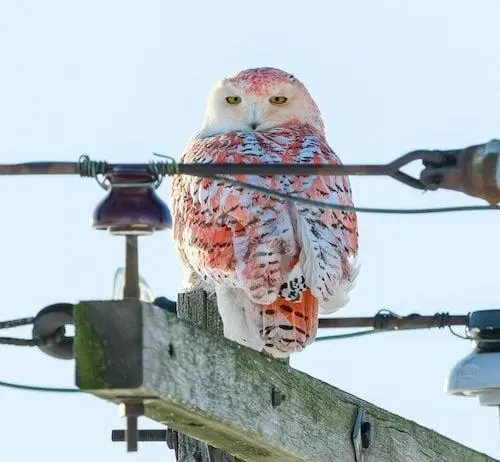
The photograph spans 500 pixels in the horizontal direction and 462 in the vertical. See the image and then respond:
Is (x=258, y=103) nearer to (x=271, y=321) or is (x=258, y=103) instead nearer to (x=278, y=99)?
(x=278, y=99)

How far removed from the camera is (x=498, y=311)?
24.2ft

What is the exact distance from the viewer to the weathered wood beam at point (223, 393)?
5.18 meters

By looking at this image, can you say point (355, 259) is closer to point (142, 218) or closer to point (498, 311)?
point (498, 311)

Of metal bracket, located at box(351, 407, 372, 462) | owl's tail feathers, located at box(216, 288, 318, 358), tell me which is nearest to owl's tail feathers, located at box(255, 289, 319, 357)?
owl's tail feathers, located at box(216, 288, 318, 358)

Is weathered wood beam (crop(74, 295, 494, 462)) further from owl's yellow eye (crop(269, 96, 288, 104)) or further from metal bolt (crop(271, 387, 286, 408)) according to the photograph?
owl's yellow eye (crop(269, 96, 288, 104))

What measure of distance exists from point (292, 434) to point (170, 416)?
0.82 meters

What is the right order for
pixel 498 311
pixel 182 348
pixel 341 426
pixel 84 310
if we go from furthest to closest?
pixel 498 311 < pixel 341 426 < pixel 182 348 < pixel 84 310

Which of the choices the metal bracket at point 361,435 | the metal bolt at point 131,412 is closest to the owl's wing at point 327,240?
the metal bracket at point 361,435

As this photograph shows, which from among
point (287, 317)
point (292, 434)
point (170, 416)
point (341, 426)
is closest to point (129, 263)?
point (170, 416)

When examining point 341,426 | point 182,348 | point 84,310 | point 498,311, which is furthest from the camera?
point 498,311

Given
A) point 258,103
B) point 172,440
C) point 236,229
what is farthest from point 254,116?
point 172,440

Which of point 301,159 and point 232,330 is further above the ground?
point 301,159

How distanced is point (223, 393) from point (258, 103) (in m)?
3.62

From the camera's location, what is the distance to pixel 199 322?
24.6 ft
